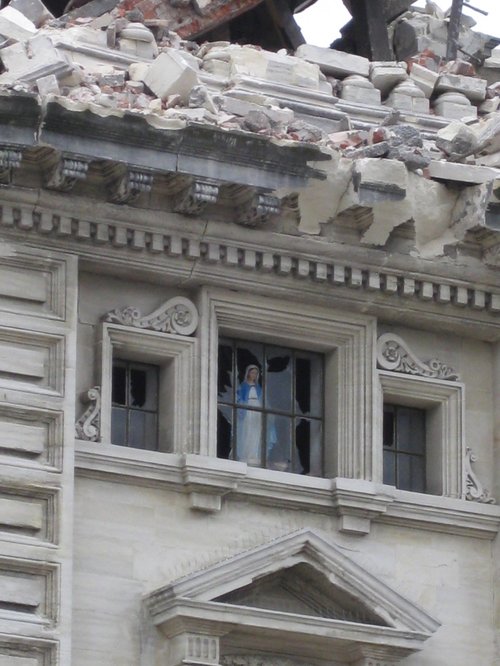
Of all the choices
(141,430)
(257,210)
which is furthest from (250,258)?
(141,430)

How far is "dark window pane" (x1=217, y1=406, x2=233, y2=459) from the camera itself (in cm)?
2983

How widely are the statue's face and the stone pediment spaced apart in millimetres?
1585

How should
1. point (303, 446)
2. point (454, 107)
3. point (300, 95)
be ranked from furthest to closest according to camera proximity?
1. point (454, 107)
2. point (300, 95)
3. point (303, 446)

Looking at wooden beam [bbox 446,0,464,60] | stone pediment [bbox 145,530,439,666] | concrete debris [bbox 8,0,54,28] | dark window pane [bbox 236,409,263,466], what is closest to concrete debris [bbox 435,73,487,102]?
wooden beam [bbox 446,0,464,60]

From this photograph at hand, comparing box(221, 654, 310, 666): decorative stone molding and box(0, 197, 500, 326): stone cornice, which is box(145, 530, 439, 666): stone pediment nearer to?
box(221, 654, 310, 666): decorative stone molding

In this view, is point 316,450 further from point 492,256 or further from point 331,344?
point 492,256

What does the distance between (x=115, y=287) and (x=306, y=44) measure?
3773 mm

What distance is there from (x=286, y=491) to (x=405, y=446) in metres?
1.59

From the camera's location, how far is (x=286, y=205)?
29.8m

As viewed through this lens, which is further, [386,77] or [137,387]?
[386,77]

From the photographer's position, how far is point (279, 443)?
3019 cm

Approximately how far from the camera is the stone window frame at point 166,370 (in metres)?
29.3

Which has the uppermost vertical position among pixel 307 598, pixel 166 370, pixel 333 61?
pixel 333 61

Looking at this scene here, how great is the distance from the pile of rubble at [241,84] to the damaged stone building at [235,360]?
1.3 inches
